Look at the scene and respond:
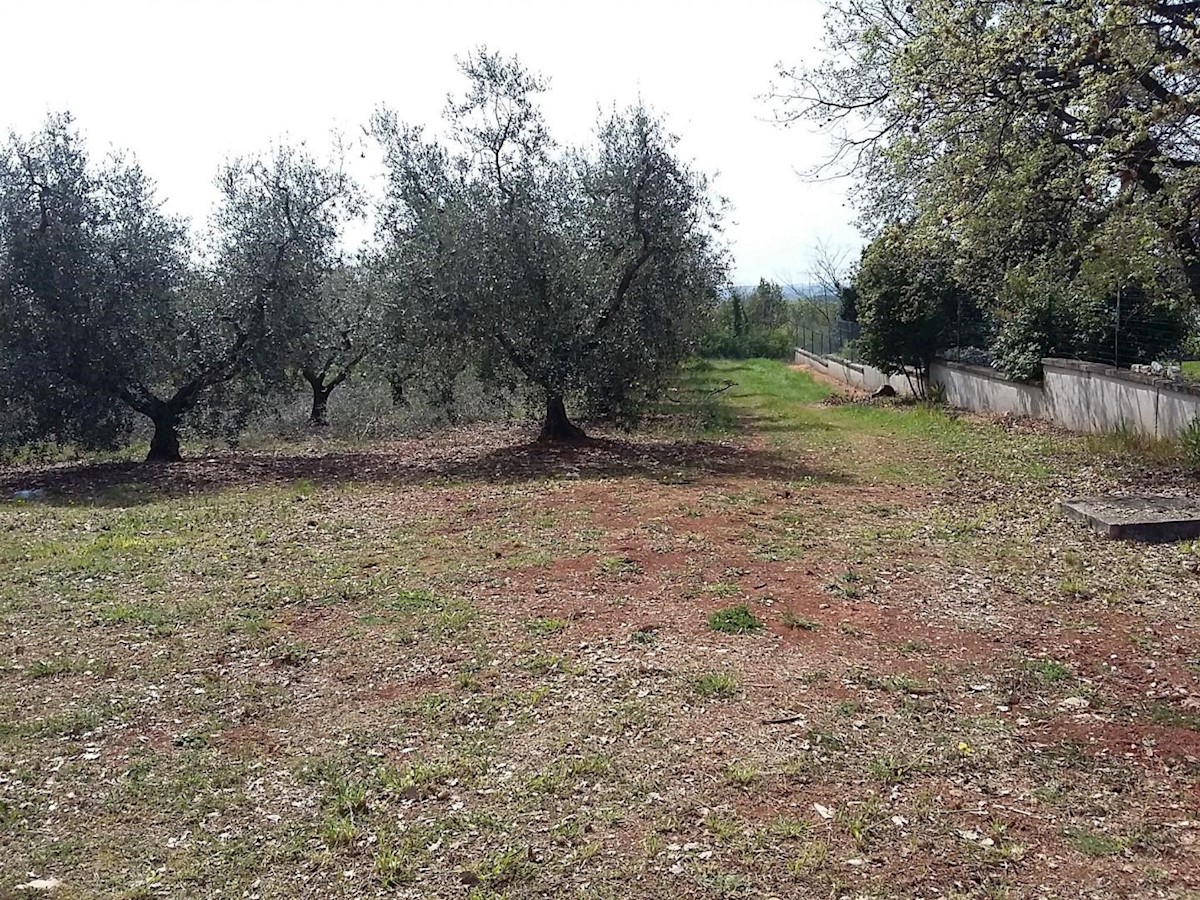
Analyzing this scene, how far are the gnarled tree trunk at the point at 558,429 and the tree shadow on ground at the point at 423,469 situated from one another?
0.30 metres

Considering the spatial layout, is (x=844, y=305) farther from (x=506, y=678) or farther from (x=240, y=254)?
(x=506, y=678)

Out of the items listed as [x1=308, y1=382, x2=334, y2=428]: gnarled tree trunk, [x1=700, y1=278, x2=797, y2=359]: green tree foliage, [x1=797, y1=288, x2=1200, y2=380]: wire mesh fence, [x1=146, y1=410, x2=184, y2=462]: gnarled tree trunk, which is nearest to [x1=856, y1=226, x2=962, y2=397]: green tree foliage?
[x1=797, y1=288, x2=1200, y2=380]: wire mesh fence

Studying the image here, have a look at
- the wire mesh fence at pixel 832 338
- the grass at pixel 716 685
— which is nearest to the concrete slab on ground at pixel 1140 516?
the grass at pixel 716 685

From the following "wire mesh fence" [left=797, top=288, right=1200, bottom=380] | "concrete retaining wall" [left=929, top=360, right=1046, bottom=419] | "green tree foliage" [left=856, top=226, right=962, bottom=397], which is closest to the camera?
"wire mesh fence" [left=797, top=288, right=1200, bottom=380]

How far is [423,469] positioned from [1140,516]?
8.62m

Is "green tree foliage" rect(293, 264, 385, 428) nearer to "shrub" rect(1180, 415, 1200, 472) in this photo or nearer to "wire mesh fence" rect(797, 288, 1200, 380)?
"shrub" rect(1180, 415, 1200, 472)

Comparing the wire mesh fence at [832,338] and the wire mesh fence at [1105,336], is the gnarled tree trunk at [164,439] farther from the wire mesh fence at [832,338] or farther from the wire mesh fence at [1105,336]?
the wire mesh fence at [832,338]

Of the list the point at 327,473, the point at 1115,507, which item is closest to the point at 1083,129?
the point at 1115,507

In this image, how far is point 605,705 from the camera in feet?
14.5

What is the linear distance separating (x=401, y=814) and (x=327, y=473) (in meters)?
9.70

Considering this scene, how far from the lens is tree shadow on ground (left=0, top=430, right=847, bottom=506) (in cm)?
1147

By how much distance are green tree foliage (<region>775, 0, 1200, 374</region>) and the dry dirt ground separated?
102 inches

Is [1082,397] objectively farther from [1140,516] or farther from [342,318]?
[342,318]

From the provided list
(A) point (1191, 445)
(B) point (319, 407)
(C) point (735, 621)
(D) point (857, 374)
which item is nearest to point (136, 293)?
(B) point (319, 407)
